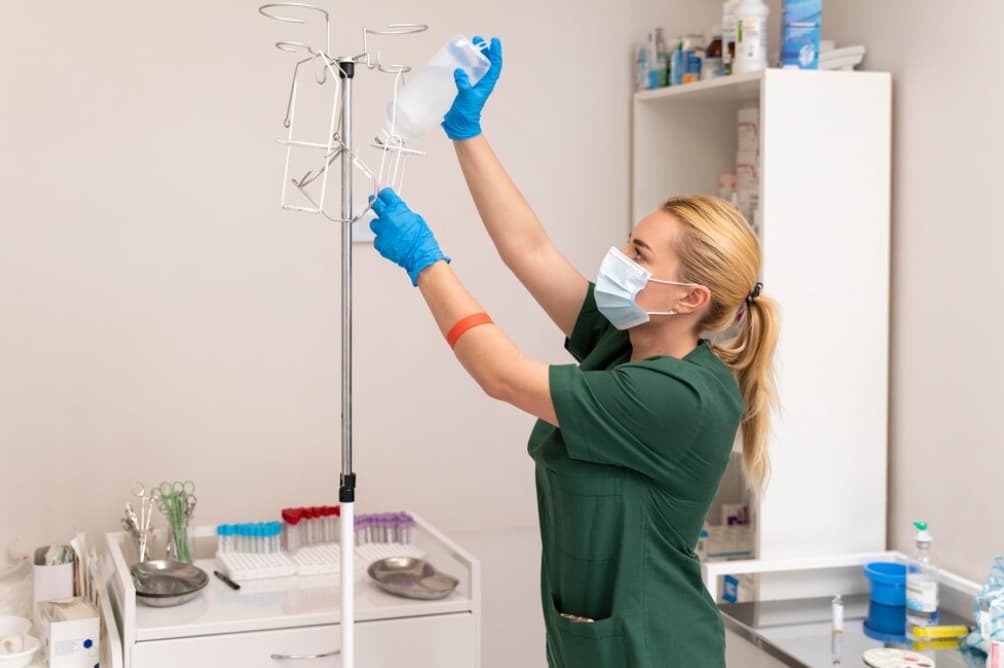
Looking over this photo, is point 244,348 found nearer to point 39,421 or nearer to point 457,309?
point 39,421

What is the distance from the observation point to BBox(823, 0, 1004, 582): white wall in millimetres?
2307

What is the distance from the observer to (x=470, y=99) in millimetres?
1750

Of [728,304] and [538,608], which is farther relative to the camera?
[538,608]

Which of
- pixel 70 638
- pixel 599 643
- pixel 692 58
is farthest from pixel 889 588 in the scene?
pixel 70 638

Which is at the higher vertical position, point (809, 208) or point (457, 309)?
point (809, 208)

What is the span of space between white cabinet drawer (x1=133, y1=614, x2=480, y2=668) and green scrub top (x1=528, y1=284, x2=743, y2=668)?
477mm

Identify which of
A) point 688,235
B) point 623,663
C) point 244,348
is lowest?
point 623,663

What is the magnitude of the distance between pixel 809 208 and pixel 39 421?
1783 mm

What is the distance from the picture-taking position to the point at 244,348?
2.73 m

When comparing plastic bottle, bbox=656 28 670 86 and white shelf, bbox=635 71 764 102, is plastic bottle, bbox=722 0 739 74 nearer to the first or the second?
white shelf, bbox=635 71 764 102

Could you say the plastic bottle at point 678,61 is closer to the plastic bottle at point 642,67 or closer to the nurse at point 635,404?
the plastic bottle at point 642,67

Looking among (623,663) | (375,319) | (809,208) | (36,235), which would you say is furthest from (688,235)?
(36,235)

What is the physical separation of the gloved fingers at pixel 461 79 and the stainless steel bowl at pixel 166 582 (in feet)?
3.68

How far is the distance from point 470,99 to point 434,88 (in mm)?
61
